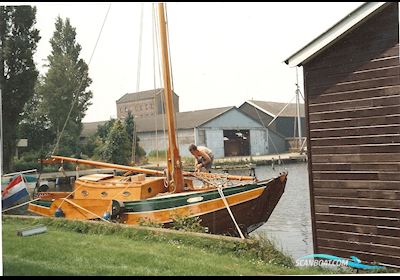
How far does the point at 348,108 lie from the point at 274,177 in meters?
1.86

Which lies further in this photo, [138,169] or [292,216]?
[138,169]

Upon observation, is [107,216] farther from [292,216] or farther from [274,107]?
[274,107]

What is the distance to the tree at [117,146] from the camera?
7.12 meters

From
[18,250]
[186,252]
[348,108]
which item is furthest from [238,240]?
[18,250]

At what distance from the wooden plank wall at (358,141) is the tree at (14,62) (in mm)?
3988

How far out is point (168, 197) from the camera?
24.0ft

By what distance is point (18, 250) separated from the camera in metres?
5.70

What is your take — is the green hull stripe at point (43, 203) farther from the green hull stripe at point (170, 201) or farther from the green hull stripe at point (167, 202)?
the green hull stripe at point (167, 202)

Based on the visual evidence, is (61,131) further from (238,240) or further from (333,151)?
(333,151)

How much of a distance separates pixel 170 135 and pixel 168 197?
3.38 ft

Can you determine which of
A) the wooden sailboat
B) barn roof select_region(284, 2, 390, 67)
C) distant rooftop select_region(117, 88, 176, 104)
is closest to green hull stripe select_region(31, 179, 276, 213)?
the wooden sailboat

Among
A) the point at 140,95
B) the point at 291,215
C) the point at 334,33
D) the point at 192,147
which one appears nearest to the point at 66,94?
the point at 140,95

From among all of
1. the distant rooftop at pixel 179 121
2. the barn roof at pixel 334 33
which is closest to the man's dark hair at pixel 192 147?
the distant rooftop at pixel 179 121

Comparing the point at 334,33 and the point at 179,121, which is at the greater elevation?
the point at 334,33
